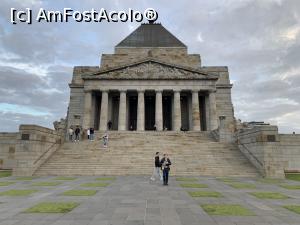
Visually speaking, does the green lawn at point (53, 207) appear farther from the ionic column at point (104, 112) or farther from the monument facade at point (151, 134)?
the ionic column at point (104, 112)

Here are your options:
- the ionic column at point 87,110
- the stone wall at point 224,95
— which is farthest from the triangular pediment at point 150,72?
the stone wall at point 224,95

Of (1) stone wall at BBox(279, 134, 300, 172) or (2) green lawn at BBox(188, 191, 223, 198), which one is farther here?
(1) stone wall at BBox(279, 134, 300, 172)

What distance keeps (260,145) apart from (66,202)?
16.8 metres

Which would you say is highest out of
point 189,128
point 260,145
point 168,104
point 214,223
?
point 168,104

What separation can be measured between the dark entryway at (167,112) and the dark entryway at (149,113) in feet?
7.00

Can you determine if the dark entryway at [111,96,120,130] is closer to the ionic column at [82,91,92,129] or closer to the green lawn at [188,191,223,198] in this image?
the ionic column at [82,91,92,129]

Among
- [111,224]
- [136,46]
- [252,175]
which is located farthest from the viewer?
[136,46]

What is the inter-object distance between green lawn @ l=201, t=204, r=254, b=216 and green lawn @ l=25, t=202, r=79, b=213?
4.68 meters

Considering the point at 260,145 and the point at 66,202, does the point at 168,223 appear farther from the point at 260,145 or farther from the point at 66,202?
the point at 260,145

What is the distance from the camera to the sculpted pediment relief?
137 ft

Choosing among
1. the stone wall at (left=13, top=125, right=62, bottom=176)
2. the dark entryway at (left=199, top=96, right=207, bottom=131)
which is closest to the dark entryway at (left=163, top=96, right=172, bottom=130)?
the dark entryway at (left=199, top=96, right=207, bottom=131)

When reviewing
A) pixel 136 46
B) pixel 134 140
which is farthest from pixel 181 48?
pixel 134 140

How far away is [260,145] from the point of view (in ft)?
68.8

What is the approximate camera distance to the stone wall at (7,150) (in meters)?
25.3
